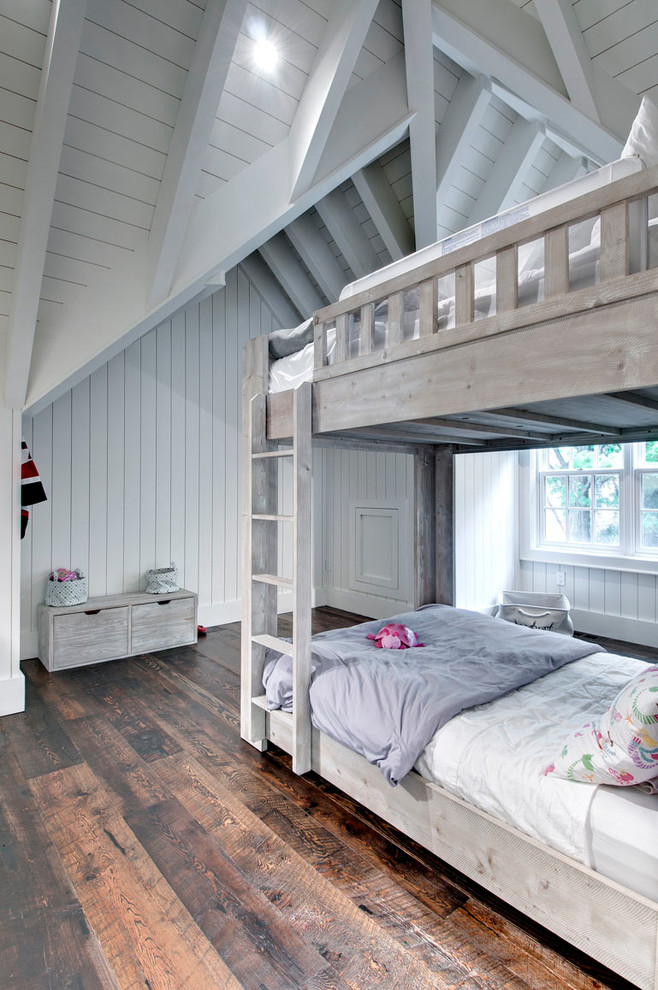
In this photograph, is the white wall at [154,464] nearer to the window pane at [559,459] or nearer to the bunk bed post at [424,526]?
the bunk bed post at [424,526]

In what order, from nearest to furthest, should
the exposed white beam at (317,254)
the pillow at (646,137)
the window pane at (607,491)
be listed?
the pillow at (646,137) → the exposed white beam at (317,254) → the window pane at (607,491)

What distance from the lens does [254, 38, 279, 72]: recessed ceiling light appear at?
2361mm

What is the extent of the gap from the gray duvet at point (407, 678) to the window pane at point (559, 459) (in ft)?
7.37

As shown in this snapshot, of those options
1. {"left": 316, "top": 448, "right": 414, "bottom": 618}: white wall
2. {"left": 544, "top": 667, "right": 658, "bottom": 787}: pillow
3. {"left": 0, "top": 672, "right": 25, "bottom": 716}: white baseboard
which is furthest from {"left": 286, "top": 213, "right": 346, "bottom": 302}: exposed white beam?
{"left": 544, "top": 667, "right": 658, "bottom": 787}: pillow

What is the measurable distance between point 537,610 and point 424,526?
145 cm

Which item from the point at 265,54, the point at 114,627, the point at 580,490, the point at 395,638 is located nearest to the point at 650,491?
the point at 580,490

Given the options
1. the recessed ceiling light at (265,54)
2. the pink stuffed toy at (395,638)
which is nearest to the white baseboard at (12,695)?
the pink stuffed toy at (395,638)

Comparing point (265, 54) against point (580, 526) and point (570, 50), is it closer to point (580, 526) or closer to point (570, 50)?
point (570, 50)

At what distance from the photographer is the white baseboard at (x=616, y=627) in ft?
13.0

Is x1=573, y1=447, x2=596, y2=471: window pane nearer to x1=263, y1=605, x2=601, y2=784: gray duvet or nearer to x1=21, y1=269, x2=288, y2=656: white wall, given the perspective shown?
x1=263, y1=605, x2=601, y2=784: gray duvet

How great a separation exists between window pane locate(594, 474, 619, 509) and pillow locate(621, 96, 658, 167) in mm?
3096

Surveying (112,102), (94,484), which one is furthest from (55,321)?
(94,484)

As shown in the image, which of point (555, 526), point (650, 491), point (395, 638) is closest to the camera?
point (395, 638)

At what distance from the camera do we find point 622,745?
1277 mm
